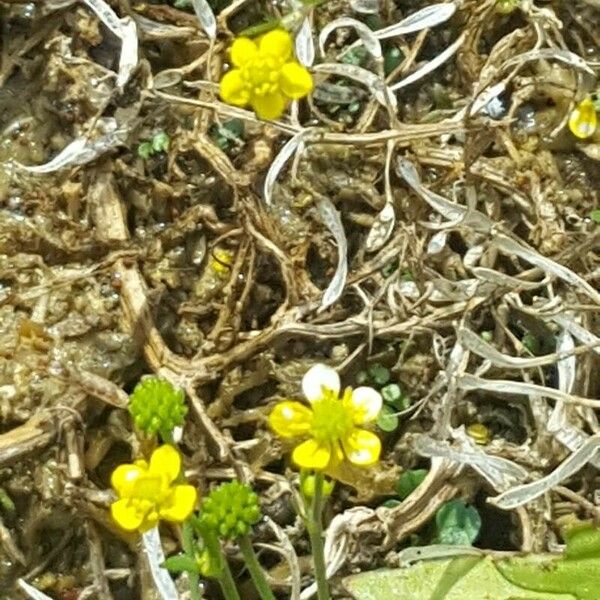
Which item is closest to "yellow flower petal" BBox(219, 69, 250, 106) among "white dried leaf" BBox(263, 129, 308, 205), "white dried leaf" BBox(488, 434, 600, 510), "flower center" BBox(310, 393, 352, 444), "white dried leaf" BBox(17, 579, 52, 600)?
"white dried leaf" BBox(263, 129, 308, 205)

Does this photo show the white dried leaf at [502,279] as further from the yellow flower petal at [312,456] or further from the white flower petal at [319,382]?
the yellow flower petal at [312,456]

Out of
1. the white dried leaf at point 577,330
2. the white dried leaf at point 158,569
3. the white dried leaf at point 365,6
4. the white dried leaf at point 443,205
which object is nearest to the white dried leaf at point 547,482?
the white dried leaf at point 577,330

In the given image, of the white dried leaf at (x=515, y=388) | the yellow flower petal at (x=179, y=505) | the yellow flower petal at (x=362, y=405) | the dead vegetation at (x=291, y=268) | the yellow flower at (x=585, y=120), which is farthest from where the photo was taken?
the yellow flower at (x=585, y=120)

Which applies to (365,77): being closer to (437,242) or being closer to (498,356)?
(437,242)

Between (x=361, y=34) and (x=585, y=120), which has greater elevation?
(x=361, y=34)

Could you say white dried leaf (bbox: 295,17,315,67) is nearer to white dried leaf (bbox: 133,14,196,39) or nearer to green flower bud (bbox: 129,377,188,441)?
white dried leaf (bbox: 133,14,196,39)

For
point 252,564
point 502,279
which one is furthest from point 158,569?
point 502,279
